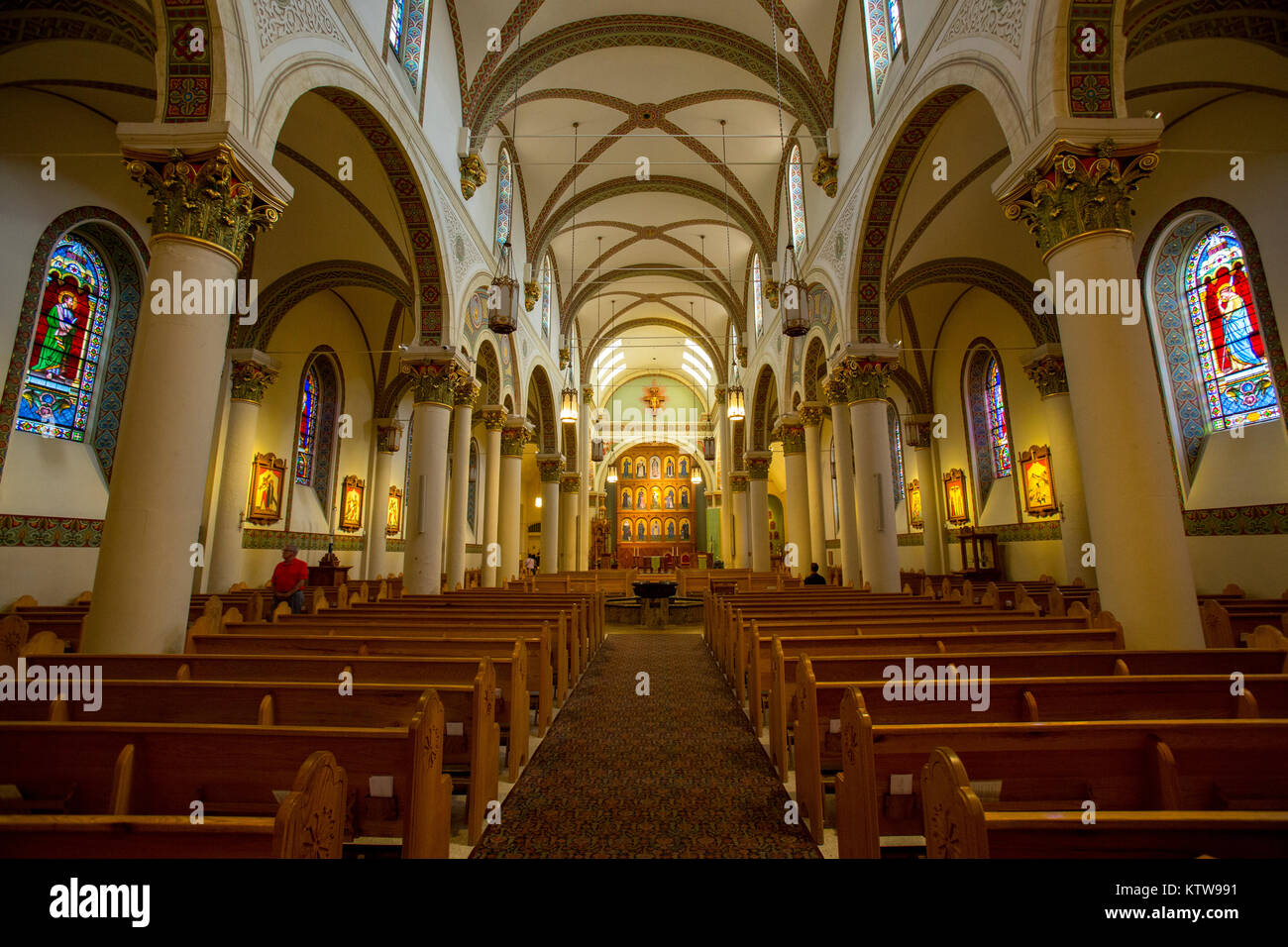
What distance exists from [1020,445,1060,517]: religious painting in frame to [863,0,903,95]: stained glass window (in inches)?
319

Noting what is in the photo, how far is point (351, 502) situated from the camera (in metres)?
15.6

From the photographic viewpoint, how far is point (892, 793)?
8.23 ft

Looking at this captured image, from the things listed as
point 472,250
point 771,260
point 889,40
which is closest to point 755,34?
point 889,40

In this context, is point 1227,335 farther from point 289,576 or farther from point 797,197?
point 289,576

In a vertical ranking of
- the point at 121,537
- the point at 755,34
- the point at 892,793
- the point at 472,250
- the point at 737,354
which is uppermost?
the point at 755,34

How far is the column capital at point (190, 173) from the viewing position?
4750mm

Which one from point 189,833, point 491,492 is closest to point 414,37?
point 491,492

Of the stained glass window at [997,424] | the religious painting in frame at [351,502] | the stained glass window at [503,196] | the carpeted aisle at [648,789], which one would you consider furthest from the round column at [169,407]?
the stained glass window at [997,424]

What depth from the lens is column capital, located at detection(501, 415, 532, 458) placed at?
52.4 feet

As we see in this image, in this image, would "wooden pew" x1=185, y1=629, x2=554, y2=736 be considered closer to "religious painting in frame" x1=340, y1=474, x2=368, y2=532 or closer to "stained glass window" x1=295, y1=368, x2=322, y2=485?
"stained glass window" x1=295, y1=368, x2=322, y2=485

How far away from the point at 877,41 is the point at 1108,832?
11.5 meters

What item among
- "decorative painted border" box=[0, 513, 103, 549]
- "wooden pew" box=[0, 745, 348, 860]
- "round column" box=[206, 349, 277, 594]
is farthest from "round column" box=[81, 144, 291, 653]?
"round column" box=[206, 349, 277, 594]

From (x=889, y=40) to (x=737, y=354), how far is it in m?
12.5
